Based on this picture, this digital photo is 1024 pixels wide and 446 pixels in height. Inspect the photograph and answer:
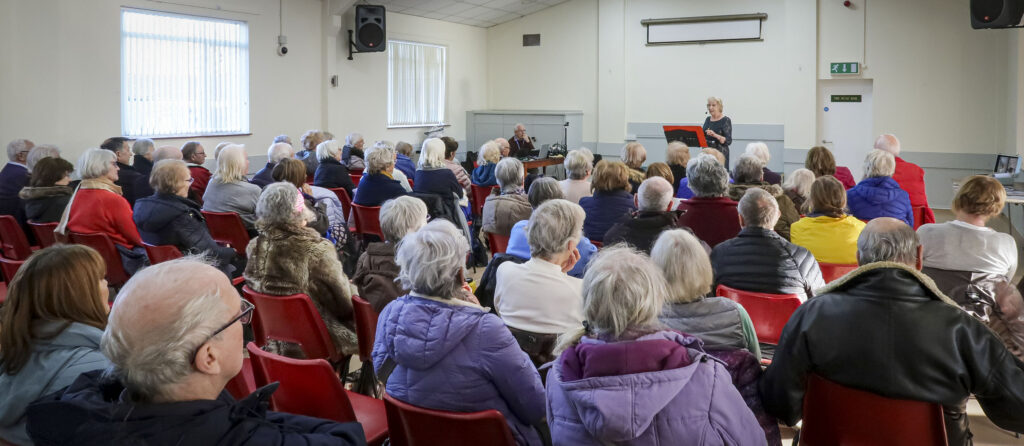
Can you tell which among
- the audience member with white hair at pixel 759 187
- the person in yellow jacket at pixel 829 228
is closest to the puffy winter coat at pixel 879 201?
the audience member with white hair at pixel 759 187

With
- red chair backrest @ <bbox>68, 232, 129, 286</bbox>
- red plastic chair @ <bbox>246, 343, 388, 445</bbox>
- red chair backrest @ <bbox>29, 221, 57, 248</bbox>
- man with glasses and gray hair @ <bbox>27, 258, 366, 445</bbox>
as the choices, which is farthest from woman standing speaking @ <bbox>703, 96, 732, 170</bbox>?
Answer: man with glasses and gray hair @ <bbox>27, 258, 366, 445</bbox>

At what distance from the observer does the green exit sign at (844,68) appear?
38.3ft

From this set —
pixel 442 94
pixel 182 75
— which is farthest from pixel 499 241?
pixel 442 94

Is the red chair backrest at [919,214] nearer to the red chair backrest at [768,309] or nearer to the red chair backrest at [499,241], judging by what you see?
the red chair backrest at [499,241]

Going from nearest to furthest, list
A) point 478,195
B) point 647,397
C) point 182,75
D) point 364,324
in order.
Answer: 1. point 647,397
2. point 364,324
3. point 478,195
4. point 182,75

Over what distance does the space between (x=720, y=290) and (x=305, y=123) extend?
28.5 feet

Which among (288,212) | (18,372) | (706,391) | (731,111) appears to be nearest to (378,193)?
(288,212)

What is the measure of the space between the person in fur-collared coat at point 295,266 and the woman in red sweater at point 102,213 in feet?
5.70

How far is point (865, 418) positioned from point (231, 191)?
467 cm

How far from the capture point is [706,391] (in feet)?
6.42

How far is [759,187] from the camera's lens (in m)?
5.00

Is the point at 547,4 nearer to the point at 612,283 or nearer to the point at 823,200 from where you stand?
the point at 823,200

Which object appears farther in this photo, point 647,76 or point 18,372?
point 647,76

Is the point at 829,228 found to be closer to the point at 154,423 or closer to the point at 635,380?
the point at 635,380
